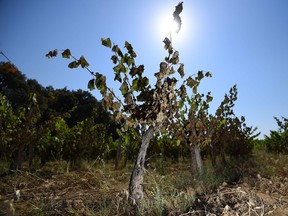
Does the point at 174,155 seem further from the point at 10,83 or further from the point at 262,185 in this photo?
the point at 10,83

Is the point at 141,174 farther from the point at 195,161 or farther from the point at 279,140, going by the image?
the point at 279,140

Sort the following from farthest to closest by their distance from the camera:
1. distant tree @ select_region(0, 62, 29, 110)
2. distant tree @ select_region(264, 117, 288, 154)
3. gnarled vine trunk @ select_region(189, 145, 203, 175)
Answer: distant tree @ select_region(0, 62, 29, 110) → distant tree @ select_region(264, 117, 288, 154) → gnarled vine trunk @ select_region(189, 145, 203, 175)

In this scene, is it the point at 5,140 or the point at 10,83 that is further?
the point at 10,83

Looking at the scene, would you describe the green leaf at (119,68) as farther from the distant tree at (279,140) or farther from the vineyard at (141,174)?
the distant tree at (279,140)

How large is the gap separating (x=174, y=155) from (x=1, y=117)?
5.87 metres

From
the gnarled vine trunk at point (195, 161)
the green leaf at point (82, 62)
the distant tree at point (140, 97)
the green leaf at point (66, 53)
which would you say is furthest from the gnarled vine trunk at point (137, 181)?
the gnarled vine trunk at point (195, 161)

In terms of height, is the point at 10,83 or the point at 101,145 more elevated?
the point at 10,83

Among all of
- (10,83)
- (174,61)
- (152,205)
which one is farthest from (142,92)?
(10,83)

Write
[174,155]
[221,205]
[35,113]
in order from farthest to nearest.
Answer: [174,155] → [35,113] → [221,205]

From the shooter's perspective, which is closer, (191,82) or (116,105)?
(116,105)

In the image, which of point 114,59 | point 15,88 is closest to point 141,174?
point 114,59

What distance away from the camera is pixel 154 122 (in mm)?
2877

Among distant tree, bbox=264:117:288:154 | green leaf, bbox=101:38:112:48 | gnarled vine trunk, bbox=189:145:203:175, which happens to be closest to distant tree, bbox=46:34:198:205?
green leaf, bbox=101:38:112:48

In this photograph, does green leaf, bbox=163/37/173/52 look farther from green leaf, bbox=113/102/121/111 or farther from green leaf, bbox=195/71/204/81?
green leaf, bbox=113/102/121/111
